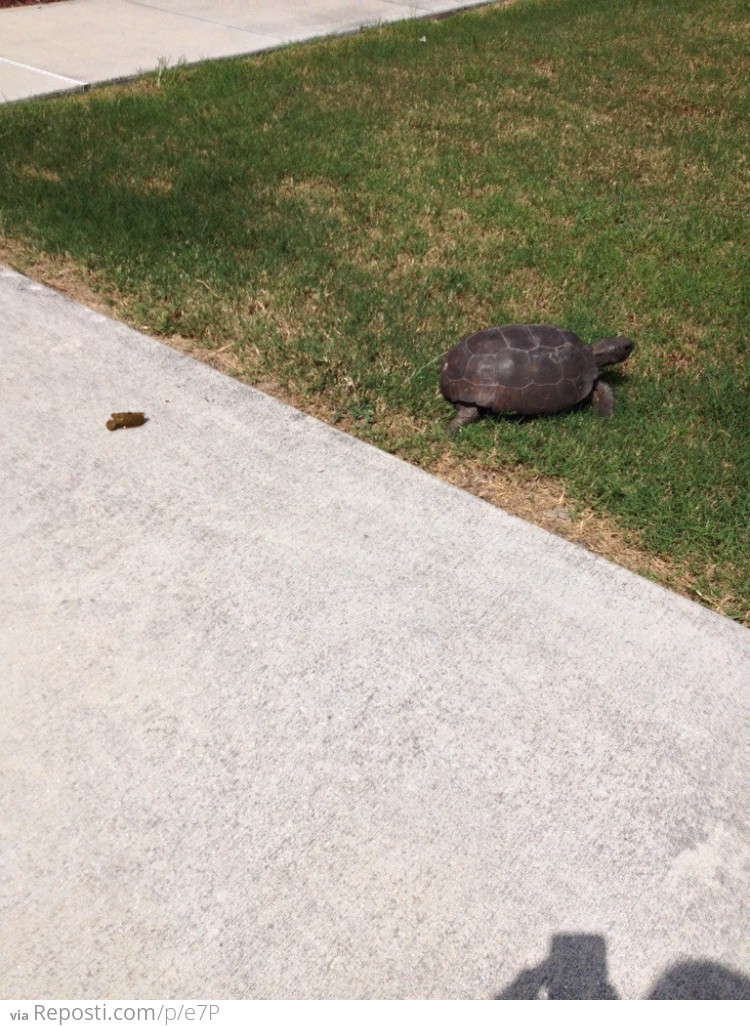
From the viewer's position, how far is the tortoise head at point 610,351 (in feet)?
14.2

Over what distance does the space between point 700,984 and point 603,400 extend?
2.54 metres

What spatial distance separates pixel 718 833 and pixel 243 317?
3179 millimetres

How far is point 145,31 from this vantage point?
29.6ft

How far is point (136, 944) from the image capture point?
7.45ft

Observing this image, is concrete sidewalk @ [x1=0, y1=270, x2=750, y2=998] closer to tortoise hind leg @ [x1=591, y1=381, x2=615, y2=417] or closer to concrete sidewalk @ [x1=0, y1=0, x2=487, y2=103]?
tortoise hind leg @ [x1=591, y1=381, x2=615, y2=417]

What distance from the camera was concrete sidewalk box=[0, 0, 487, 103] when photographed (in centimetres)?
785

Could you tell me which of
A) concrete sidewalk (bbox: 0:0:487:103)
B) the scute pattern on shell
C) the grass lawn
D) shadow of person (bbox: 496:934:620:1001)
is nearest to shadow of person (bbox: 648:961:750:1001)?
shadow of person (bbox: 496:934:620:1001)

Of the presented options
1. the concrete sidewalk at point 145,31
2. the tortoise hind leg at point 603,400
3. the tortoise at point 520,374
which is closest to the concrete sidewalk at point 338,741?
the tortoise at point 520,374

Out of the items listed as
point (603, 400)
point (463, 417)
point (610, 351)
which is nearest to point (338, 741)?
point (463, 417)

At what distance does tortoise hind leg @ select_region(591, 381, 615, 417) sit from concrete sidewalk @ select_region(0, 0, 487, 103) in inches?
203

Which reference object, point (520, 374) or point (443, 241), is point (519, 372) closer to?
point (520, 374)

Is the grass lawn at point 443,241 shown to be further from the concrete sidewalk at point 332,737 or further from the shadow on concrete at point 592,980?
the shadow on concrete at point 592,980

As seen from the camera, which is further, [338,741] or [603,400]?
[603,400]
